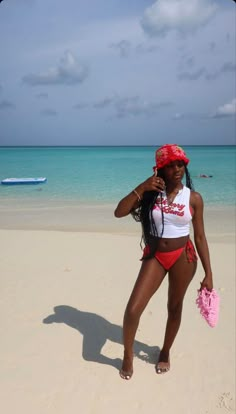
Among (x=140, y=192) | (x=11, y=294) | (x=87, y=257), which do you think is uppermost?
(x=140, y=192)

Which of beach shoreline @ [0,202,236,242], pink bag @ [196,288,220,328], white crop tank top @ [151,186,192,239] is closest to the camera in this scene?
white crop tank top @ [151,186,192,239]

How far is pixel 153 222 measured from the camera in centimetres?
299

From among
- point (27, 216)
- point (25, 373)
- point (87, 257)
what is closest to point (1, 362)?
point (25, 373)

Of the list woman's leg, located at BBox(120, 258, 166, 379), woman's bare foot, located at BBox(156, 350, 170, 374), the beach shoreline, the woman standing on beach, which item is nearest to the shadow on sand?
woman's bare foot, located at BBox(156, 350, 170, 374)

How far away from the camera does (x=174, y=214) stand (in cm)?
292

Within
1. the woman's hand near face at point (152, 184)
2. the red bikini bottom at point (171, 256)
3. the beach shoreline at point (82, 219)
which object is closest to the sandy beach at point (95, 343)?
the red bikini bottom at point (171, 256)

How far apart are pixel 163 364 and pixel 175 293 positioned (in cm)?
81

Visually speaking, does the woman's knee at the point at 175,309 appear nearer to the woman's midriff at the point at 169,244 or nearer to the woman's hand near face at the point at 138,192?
the woman's midriff at the point at 169,244

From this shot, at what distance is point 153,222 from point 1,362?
6.44ft

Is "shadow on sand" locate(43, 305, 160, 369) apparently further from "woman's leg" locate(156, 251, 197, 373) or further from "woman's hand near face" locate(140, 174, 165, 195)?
"woman's hand near face" locate(140, 174, 165, 195)

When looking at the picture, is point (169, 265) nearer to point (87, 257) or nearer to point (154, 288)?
point (154, 288)

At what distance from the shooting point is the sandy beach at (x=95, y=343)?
312 centimetres

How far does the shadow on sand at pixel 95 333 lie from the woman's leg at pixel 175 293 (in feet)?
0.58

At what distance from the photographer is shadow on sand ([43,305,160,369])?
12.3 ft
